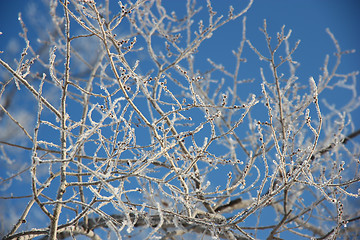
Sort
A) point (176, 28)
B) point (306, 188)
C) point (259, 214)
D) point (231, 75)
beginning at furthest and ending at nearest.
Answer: point (231, 75) < point (176, 28) < point (306, 188) < point (259, 214)

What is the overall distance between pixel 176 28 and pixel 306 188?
3110 millimetres

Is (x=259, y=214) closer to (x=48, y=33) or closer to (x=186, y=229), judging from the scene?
(x=186, y=229)

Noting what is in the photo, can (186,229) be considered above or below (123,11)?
below

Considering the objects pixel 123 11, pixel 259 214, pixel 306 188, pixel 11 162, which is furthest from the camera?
pixel 306 188

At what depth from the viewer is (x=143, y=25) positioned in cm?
409

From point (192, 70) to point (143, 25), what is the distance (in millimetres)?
1131

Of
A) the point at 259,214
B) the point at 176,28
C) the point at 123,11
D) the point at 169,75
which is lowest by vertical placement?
the point at 259,214

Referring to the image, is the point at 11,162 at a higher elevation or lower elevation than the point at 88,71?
lower

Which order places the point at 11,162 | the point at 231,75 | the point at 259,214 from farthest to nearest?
the point at 231,75 < the point at 11,162 < the point at 259,214

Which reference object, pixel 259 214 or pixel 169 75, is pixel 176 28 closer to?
pixel 169 75

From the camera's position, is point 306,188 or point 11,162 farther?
point 306,188

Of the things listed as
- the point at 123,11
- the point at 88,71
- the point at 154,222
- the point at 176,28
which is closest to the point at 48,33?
the point at 88,71

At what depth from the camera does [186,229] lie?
127 inches

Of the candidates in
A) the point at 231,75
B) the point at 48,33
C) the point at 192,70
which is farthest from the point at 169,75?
the point at 48,33
